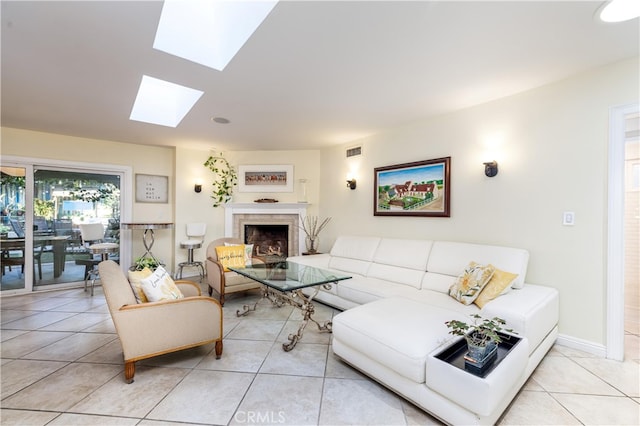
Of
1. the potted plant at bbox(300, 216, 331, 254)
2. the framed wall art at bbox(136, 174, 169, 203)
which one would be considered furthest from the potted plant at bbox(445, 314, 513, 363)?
the framed wall art at bbox(136, 174, 169, 203)

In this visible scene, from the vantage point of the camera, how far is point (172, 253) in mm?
5242

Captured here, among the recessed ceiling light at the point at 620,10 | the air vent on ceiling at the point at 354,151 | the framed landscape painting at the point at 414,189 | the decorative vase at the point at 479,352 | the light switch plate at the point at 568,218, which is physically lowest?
the decorative vase at the point at 479,352

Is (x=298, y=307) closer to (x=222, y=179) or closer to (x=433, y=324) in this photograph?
(x=433, y=324)

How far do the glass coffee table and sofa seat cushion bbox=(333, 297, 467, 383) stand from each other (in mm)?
470

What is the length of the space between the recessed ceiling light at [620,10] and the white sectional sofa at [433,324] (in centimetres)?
182

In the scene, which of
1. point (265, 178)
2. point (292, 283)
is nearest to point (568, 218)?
point (292, 283)

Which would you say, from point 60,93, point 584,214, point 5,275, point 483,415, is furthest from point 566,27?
point 5,275

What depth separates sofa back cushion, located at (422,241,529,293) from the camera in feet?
8.46

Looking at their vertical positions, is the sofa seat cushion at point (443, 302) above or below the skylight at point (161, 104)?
below

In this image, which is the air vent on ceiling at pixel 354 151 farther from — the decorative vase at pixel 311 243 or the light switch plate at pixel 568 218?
the light switch plate at pixel 568 218

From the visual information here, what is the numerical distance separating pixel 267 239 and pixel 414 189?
3117 millimetres

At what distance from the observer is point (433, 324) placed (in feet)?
6.30

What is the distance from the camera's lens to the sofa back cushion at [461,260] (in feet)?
8.46

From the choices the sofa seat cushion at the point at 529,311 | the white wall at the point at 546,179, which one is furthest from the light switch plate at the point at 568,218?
the sofa seat cushion at the point at 529,311
